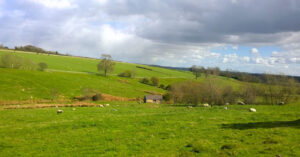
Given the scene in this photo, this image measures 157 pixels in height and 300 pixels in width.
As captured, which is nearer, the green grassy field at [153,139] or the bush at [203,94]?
the green grassy field at [153,139]

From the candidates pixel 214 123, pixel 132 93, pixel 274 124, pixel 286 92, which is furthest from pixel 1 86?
pixel 286 92

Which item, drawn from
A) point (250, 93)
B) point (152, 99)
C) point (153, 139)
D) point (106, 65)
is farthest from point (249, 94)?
point (106, 65)

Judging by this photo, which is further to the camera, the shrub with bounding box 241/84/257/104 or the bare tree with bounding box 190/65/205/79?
the bare tree with bounding box 190/65/205/79

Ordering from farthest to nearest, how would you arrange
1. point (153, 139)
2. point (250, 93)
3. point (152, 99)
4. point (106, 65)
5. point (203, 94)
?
point (106, 65)
point (152, 99)
point (203, 94)
point (250, 93)
point (153, 139)

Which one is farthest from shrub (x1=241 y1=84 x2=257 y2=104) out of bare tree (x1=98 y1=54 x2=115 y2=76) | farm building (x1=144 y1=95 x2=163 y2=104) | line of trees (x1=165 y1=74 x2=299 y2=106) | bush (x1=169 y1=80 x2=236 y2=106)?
bare tree (x1=98 y1=54 x2=115 y2=76)

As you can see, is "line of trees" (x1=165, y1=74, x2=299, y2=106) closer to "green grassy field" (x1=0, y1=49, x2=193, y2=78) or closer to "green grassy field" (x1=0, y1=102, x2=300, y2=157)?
"green grassy field" (x1=0, y1=102, x2=300, y2=157)

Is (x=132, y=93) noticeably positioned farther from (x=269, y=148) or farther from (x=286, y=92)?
(x=269, y=148)

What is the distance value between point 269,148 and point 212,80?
1746 inches

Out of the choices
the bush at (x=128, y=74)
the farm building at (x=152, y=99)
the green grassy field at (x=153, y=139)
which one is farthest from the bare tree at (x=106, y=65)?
the green grassy field at (x=153, y=139)

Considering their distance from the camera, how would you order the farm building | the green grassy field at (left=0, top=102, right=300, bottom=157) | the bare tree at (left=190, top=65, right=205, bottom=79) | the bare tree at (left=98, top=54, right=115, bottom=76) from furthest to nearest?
the bare tree at (left=190, top=65, right=205, bottom=79) < the bare tree at (left=98, top=54, right=115, bottom=76) < the farm building < the green grassy field at (left=0, top=102, right=300, bottom=157)

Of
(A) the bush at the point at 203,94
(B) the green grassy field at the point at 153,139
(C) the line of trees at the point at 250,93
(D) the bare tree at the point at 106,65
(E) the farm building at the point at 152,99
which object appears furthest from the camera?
(D) the bare tree at the point at 106,65

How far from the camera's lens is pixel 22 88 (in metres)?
64.8

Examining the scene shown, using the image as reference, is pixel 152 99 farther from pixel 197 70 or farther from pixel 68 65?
→ pixel 197 70

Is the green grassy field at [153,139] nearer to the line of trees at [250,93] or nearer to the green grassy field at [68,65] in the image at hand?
the line of trees at [250,93]
